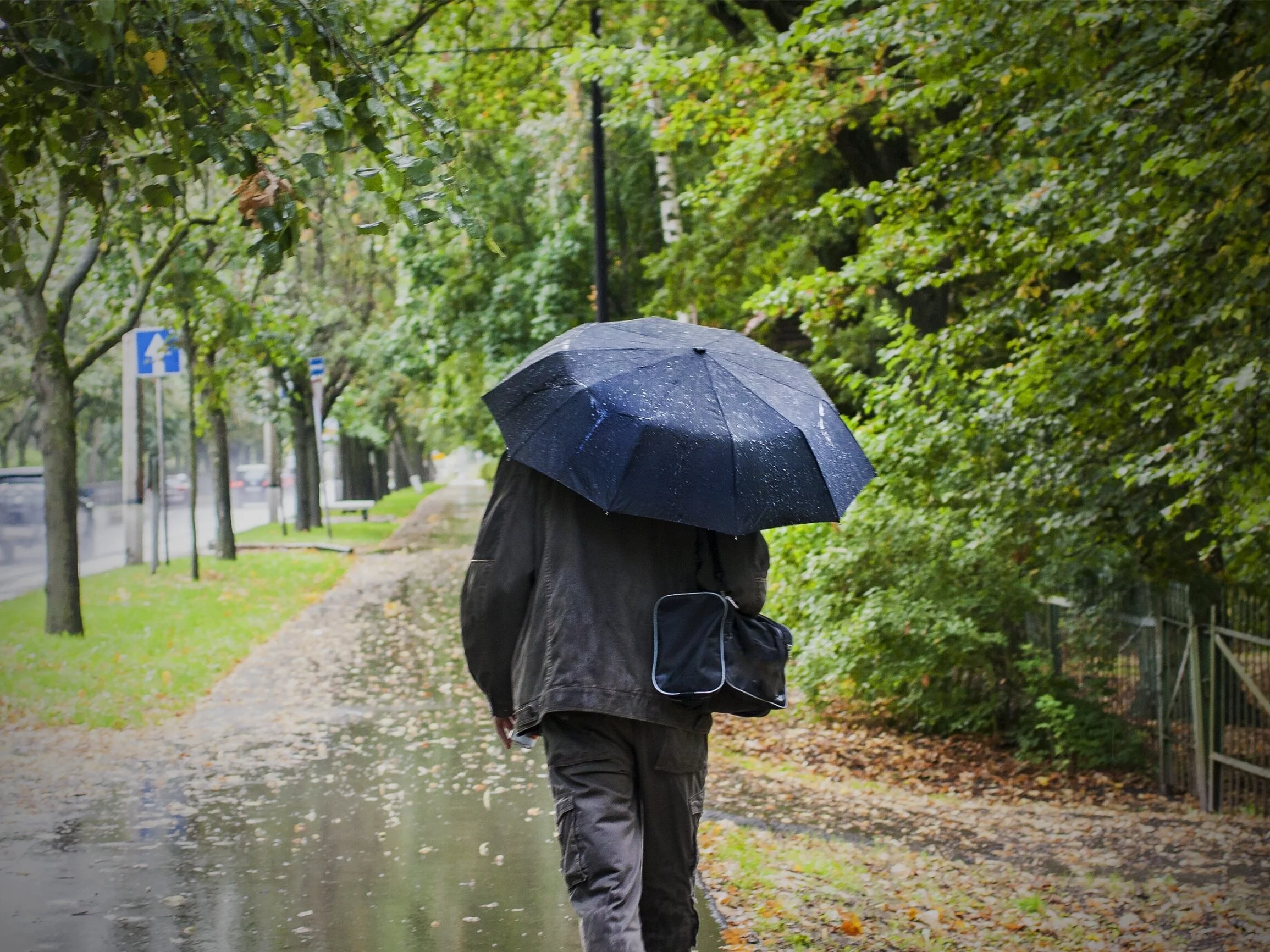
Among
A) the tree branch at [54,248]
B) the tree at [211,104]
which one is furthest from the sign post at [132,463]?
the tree at [211,104]

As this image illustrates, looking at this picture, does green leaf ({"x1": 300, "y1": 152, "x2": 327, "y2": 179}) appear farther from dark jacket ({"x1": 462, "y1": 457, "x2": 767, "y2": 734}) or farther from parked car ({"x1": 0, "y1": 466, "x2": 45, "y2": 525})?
parked car ({"x1": 0, "y1": 466, "x2": 45, "y2": 525})

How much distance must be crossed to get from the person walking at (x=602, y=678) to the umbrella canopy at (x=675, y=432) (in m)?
0.11

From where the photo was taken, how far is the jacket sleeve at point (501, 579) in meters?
3.56

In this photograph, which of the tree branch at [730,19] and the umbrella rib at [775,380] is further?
the tree branch at [730,19]

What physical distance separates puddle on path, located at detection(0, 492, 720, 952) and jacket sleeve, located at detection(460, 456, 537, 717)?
157cm

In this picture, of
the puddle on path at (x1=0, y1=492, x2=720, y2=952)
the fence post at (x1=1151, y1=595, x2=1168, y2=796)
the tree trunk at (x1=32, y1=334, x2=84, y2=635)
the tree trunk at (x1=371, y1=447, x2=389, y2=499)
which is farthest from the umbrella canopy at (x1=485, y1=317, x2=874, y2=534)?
the tree trunk at (x1=371, y1=447, x2=389, y2=499)

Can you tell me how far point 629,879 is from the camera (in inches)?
132

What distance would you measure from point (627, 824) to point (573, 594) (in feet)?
2.00

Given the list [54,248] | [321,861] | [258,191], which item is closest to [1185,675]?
[321,861]

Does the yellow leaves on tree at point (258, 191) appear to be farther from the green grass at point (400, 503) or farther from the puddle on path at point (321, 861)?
the green grass at point (400, 503)

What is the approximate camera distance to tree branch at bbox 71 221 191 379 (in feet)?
43.1

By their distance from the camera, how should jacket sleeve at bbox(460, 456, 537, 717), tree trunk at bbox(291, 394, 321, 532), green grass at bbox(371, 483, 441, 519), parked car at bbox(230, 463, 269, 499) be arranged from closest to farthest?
1. jacket sleeve at bbox(460, 456, 537, 717)
2. tree trunk at bbox(291, 394, 321, 532)
3. green grass at bbox(371, 483, 441, 519)
4. parked car at bbox(230, 463, 269, 499)

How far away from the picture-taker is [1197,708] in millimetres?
9234

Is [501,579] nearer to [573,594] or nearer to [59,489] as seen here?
[573,594]
